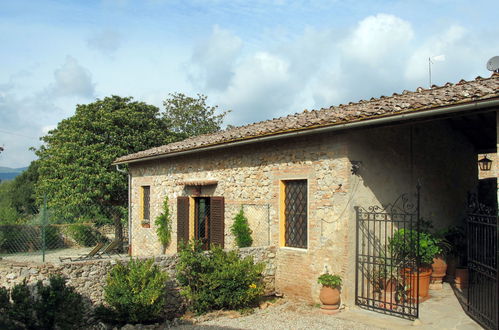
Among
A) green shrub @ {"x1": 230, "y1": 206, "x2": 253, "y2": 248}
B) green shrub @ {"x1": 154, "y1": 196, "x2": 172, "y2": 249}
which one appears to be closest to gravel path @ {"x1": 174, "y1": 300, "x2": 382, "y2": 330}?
green shrub @ {"x1": 230, "y1": 206, "x2": 253, "y2": 248}

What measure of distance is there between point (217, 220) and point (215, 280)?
3.01 meters

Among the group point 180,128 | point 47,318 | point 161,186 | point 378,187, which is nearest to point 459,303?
point 378,187

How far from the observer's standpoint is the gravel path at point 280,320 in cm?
670

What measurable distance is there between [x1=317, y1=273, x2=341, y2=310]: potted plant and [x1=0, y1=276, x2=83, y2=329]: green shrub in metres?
3.89

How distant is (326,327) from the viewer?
21.5 feet

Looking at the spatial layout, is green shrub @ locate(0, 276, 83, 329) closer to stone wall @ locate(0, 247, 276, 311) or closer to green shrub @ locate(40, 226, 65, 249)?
stone wall @ locate(0, 247, 276, 311)

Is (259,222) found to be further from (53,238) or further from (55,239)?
(55,239)

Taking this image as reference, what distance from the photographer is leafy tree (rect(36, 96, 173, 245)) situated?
18859mm

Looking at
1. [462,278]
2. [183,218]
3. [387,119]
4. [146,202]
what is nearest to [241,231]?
[183,218]

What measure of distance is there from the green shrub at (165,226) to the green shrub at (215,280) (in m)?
4.80

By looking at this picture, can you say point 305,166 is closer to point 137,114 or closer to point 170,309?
point 170,309

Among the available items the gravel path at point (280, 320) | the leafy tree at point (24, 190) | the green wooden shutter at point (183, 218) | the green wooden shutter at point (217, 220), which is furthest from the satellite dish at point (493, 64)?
the leafy tree at point (24, 190)

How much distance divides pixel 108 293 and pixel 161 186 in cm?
637

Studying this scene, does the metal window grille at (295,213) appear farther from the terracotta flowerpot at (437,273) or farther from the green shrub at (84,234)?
the green shrub at (84,234)
